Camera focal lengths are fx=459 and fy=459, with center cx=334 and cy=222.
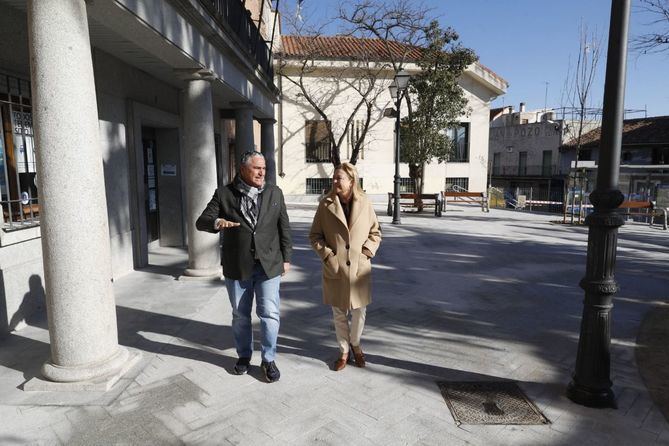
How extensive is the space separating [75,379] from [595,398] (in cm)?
385

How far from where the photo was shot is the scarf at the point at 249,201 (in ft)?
11.8

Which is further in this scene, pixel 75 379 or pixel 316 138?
pixel 316 138

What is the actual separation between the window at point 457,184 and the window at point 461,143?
3.50ft

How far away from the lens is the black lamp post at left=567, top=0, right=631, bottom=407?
316cm

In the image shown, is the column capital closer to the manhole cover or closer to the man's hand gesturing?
the man's hand gesturing

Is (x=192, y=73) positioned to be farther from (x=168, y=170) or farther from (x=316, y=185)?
(x=316, y=185)

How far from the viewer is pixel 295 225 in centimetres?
1437

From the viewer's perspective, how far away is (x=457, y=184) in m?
27.4

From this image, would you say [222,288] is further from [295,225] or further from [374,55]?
[374,55]

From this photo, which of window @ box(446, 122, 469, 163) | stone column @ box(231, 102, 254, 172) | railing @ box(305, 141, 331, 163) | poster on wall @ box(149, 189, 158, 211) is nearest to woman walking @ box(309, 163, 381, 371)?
poster on wall @ box(149, 189, 158, 211)

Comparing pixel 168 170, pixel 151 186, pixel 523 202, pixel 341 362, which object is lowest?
pixel 523 202

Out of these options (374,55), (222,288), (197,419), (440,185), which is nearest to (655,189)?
(440,185)

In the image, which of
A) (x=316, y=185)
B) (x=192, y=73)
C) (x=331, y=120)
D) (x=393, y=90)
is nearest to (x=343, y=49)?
(x=331, y=120)

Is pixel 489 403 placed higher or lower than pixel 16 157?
lower
